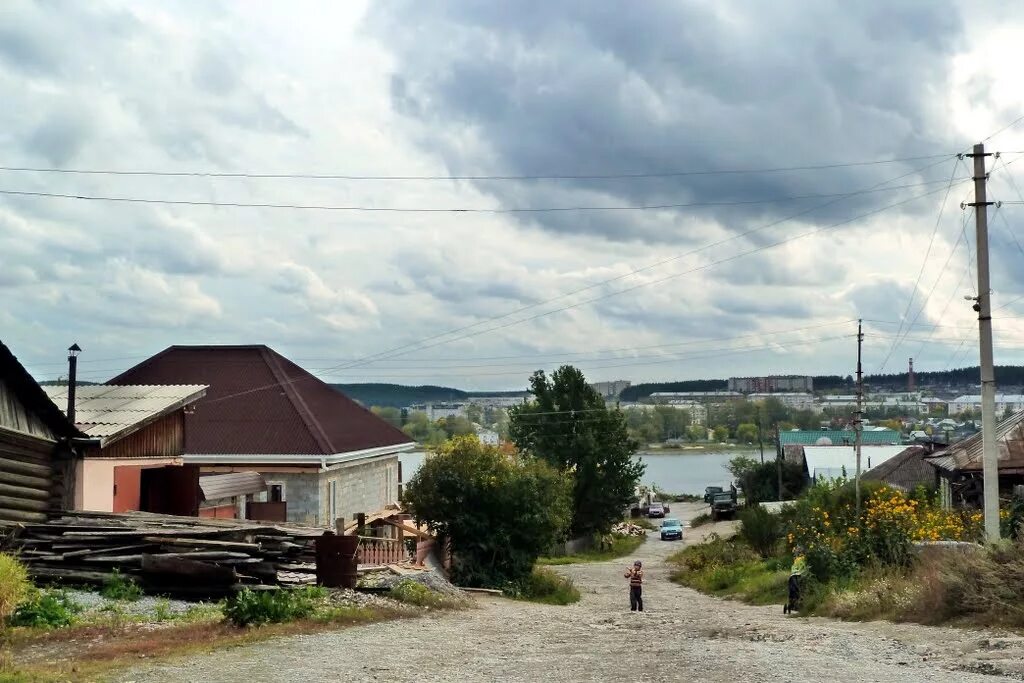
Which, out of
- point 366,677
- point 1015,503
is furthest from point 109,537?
point 1015,503

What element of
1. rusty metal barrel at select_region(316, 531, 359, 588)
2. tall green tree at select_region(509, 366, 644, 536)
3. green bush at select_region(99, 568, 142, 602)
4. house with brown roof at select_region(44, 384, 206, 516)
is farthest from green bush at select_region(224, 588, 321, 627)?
tall green tree at select_region(509, 366, 644, 536)

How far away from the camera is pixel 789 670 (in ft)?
40.0

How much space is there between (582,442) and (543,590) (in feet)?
105

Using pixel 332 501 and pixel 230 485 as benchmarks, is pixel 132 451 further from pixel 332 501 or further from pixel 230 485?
pixel 332 501

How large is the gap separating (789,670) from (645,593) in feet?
70.2

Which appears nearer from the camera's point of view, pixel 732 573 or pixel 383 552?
pixel 383 552

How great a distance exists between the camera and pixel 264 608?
1506 cm

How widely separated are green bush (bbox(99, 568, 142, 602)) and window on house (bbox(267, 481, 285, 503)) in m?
15.6

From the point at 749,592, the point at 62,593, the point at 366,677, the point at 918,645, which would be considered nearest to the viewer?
the point at 366,677

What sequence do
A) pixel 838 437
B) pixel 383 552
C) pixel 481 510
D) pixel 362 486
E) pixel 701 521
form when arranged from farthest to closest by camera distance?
pixel 838 437 → pixel 701 521 → pixel 362 486 → pixel 481 510 → pixel 383 552

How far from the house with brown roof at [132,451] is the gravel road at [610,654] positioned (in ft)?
28.8

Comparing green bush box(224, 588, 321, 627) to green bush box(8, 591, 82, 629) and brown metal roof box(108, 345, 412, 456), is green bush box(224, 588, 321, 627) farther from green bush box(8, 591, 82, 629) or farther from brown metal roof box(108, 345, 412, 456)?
brown metal roof box(108, 345, 412, 456)

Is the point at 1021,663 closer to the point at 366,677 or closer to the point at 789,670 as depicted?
the point at 789,670

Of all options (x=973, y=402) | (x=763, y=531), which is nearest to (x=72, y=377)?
(x=763, y=531)
